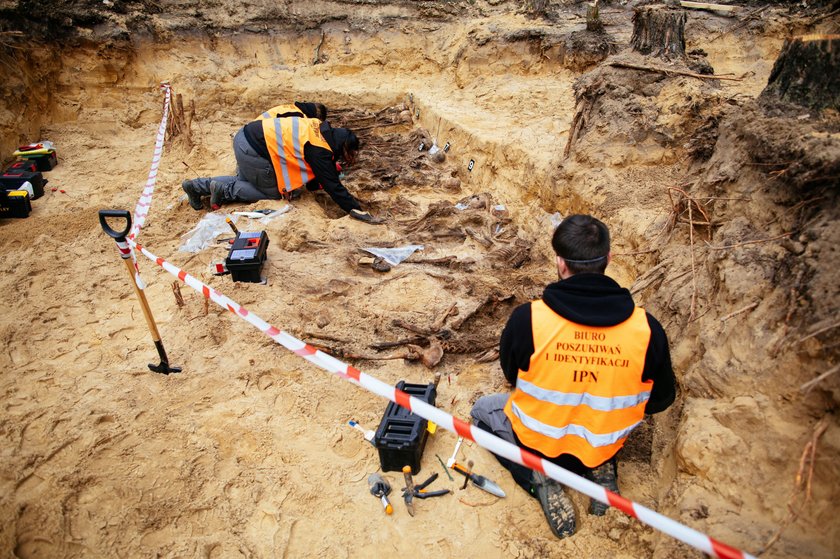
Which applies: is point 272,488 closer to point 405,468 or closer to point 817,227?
point 405,468

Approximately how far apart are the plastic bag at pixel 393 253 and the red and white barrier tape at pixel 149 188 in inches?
100.0

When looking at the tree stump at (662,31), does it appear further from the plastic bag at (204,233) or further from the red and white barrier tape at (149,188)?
the red and white barrier tape at (149,188)

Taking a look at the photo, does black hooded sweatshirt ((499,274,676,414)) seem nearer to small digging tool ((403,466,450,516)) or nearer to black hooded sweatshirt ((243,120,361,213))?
small digging tool ((403,466,450,516))

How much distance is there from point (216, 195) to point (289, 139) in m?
1.36

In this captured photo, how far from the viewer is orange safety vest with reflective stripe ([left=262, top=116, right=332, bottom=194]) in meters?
6.28

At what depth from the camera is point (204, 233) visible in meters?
5.92

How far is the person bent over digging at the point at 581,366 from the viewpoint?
232cm

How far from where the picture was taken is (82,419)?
10.9 feet

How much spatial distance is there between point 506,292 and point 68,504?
3.87 metres

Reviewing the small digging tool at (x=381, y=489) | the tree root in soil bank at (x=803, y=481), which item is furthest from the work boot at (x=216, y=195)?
the tree root in soil bank at (x=803, y=481)

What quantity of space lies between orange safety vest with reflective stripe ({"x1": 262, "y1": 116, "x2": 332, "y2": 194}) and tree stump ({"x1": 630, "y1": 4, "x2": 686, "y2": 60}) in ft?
13.9

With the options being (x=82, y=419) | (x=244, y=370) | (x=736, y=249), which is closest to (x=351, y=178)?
(x=244, y=370)

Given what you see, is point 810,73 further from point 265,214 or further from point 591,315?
point 265,214

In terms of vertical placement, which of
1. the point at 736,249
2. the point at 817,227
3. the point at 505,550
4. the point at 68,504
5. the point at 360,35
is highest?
the point at 360,35
